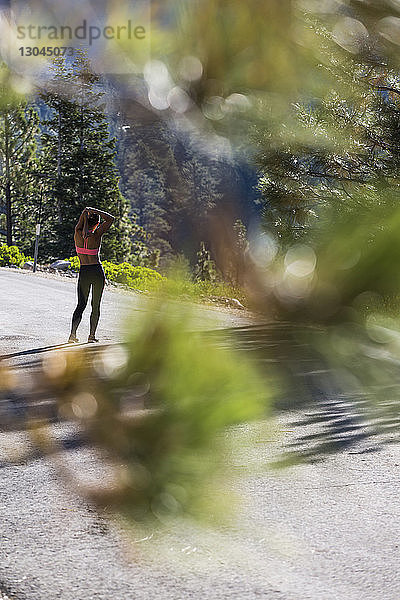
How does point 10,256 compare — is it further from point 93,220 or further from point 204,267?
point 204,267

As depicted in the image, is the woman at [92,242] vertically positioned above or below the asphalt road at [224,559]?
above

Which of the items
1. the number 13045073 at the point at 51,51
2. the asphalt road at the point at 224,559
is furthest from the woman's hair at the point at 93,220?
the asphalt road at the point at 224,559

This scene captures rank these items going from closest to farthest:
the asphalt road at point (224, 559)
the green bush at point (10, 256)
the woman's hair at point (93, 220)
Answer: the woman's hair at point (93, 220)
the green bush at point (10, 256)
the asphalt road at point (224, 559)

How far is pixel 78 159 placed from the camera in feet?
1.93

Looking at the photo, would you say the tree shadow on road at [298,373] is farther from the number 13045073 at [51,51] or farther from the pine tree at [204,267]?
the number 13045073 at [51,51]

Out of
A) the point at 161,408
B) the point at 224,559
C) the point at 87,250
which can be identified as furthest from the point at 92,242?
the point at 224,559

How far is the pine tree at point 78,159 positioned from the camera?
0.49 metres

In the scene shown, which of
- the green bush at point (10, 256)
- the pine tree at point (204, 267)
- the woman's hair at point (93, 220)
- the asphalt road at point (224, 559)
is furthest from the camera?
the asphalt road at point (224, 559)

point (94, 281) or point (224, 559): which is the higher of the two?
point (94, 281)

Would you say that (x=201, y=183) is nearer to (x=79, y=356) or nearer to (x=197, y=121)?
(x=197, y=121)

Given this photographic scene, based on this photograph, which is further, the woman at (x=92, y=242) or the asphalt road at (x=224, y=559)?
the asphalt road at (x=224, y=559)

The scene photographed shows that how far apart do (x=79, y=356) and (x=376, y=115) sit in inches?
10.0

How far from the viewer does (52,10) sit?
0.46 metres

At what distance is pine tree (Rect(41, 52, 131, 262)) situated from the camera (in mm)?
489
